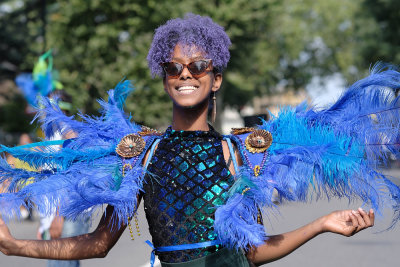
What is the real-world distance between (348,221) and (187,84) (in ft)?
3.13

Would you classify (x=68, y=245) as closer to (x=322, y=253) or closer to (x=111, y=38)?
(x=322, y=253)

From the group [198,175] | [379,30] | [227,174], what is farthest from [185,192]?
[379,30]

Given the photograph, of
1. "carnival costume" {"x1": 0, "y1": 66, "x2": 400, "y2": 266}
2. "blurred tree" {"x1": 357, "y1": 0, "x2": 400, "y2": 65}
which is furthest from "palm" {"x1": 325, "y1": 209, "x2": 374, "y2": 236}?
"blurred tree" {"x1": 357, "y1": 0, "x2": 400, "y2": 65}

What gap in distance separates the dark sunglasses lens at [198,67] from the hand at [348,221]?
0.88 meters

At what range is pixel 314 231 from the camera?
266 centimetres

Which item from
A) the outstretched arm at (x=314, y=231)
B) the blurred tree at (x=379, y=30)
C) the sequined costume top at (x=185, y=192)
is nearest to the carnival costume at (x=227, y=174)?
the sequined costume top at (x=185, y=192)

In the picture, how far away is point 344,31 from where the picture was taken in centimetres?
4884

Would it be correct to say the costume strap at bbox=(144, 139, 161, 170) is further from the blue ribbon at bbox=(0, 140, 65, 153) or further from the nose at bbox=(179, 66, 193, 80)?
the blue ribbon at bbox=(0, 140, 65, 153)

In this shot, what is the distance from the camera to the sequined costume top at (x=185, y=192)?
276 centimetres

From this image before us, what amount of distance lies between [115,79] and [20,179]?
19711 millimetres

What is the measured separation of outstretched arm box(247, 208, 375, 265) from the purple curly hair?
87 centimetres

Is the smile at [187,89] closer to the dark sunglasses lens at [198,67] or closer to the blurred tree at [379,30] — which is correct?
the dark sunglasses lens at [198,67]

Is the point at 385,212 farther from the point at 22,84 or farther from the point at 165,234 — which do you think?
the point at 22,84

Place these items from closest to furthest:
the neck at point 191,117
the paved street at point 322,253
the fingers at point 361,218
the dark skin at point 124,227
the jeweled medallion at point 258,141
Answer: the fingers at point 361,218, the dark skin at point 124,227, the jeweled medallion at point 258,141, the neck at point 191,117, the paved street at point 322,253
